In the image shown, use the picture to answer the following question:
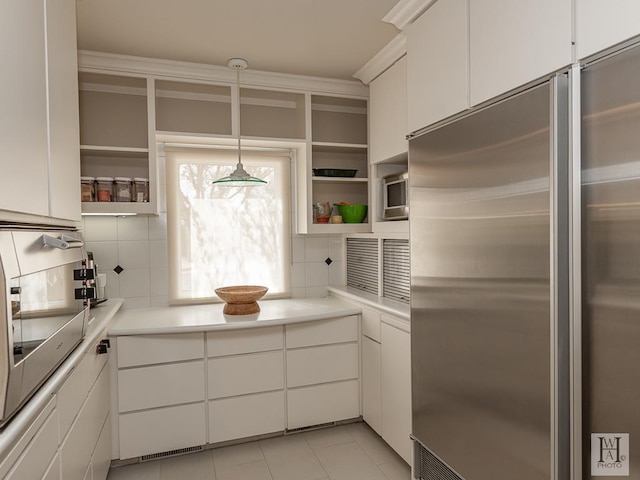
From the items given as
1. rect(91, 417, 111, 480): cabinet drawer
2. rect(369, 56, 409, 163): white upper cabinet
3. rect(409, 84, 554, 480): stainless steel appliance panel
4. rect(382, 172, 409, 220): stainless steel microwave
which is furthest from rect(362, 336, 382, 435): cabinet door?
rect(91, 417, 111, 480): cabinet drawer

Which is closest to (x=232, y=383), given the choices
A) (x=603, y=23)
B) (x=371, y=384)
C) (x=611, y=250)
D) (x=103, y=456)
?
(x=103, y=456)

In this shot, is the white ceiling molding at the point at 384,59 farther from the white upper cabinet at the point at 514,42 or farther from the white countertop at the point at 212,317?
the white countertop at the point at 212,317

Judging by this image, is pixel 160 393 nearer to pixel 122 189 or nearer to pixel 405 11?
pixel 122 189

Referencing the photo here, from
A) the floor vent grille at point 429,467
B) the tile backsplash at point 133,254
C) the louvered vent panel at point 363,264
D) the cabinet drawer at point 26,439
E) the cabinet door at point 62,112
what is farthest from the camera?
the louvered vent panel at point 363,264

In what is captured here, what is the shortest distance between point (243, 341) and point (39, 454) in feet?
4.81

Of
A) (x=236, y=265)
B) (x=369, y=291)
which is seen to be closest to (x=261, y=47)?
(x=236, y=265)

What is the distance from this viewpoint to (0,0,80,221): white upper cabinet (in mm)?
976

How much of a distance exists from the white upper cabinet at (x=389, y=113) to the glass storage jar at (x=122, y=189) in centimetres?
161

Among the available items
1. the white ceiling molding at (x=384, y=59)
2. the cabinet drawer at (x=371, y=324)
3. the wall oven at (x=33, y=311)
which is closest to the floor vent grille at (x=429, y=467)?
the cabinet drawer at (x=371, y=324)

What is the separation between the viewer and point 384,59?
257 centimetres

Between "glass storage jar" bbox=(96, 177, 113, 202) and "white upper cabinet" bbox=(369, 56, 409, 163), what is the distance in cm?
170

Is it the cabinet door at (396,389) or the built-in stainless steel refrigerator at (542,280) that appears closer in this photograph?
the built-in stainless steel refrigerator at (542,280)

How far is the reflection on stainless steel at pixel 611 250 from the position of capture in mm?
1034

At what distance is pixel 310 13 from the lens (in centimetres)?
210
